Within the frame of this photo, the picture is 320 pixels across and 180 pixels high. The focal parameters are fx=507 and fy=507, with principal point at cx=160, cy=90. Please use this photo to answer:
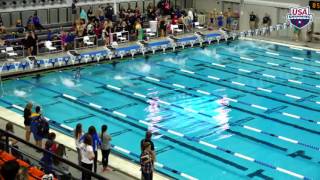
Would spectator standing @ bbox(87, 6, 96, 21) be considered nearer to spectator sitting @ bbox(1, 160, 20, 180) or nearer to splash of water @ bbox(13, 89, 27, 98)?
splash of water @ bbox(13, 89, 27, 98)

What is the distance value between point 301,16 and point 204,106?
1187 cm

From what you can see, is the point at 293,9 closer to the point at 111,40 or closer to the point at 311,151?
the point at 111,40

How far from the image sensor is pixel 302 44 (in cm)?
2602

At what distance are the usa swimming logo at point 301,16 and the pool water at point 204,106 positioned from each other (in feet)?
8.87

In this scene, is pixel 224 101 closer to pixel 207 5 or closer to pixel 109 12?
pixel 109 12

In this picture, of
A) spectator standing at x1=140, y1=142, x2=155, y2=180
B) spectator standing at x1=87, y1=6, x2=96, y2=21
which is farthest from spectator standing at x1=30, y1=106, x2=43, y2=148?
spectator standing at x1=87, y1=6, x2=96, y2=21

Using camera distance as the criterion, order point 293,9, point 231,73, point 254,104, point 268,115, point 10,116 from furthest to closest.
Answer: point 293,9
point 231,73
point 254,104
point 268,115
point 10,116

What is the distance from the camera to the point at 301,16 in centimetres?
2542

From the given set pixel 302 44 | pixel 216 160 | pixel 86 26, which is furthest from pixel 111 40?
pixel 216 160

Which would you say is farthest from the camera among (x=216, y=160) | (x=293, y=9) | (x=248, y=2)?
(x=248, y=2)

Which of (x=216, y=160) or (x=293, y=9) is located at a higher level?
(x=293, y=9)

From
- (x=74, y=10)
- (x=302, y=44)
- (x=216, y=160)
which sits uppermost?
(x=74, y=10)

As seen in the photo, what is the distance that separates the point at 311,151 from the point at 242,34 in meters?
15.5

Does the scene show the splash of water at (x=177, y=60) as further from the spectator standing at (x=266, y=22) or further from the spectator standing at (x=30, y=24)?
the spectator standing at (x=266, y=22)
